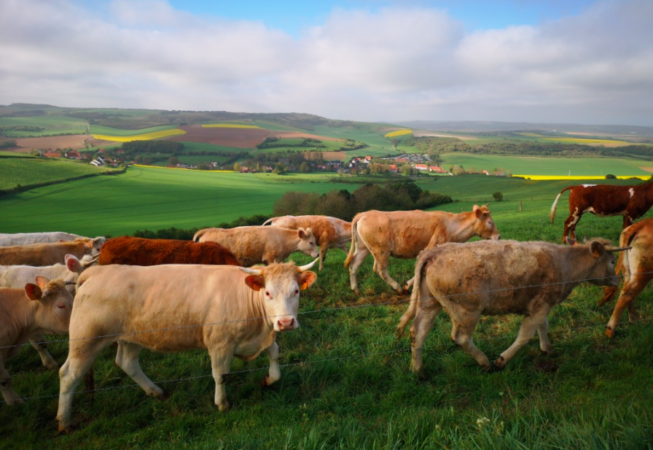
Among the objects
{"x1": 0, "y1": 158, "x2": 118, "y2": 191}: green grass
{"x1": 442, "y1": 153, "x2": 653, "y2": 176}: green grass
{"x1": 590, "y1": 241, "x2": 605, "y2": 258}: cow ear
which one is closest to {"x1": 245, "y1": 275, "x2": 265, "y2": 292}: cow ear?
{"x1": 590, "y1": 241, "x2": 605, "y2": 258}: cow ear

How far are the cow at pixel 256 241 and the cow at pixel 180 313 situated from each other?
5266mm

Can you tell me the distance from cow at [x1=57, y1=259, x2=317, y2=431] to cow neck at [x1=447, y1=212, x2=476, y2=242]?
5.70m

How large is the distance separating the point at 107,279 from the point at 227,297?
1.55 meters

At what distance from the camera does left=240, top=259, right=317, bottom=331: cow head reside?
4711mm

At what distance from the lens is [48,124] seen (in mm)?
40750

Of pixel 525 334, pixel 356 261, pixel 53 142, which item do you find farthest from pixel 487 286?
pixel 53 142

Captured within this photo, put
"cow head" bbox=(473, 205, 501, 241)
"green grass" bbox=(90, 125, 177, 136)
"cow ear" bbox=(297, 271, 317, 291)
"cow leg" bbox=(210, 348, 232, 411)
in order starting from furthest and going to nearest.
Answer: "green grass" bbox=(90, 125, 177, 136), "cow head" bbox=(473, 205, 501, 241), "cow ear" bbox=(297, 271, 317, 291), "cow leg" bbox=(210, 348, 232, 411)

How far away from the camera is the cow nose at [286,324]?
4.55 meters

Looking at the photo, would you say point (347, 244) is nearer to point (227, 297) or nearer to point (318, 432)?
point (227, 297)

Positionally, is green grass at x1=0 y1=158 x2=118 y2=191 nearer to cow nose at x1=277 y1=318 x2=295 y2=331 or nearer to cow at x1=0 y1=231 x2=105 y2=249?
cow at x1=0 y1=231 x2=105 y2=249

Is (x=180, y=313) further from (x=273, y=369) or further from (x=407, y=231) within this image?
(x=407, y=231)

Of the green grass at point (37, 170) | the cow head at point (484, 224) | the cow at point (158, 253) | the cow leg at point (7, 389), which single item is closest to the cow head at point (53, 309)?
the cow leg at point (7, 389)

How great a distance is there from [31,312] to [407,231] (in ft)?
24.7

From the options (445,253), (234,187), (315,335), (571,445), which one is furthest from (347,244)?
(234,187)
